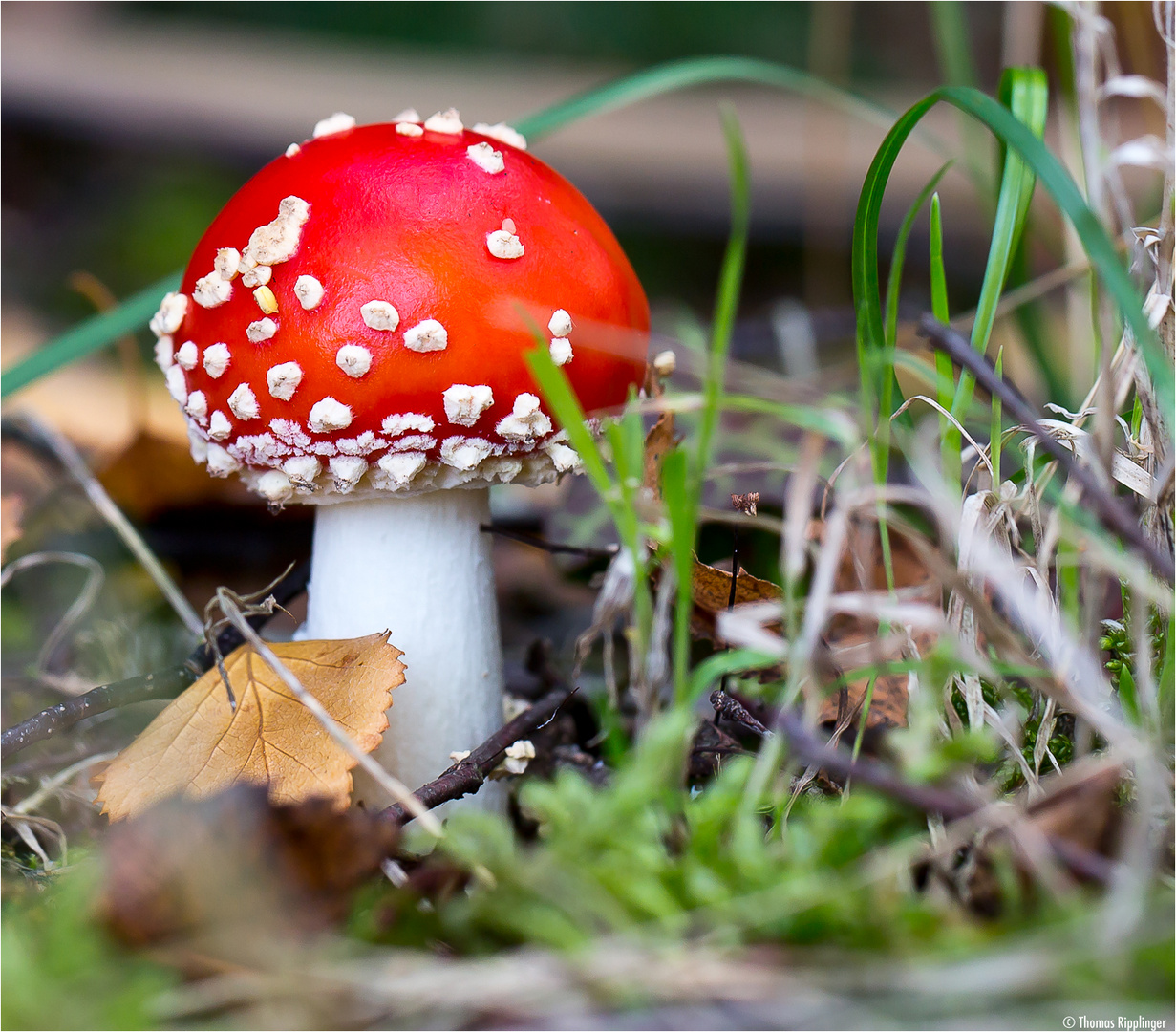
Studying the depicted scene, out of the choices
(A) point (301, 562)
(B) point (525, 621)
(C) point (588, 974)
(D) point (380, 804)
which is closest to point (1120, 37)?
(B) point (525, 621)

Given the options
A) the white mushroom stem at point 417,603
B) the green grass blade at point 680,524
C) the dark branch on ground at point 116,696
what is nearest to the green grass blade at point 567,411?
the green grass blade at point 680,524

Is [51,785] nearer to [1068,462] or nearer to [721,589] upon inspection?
[721,589]

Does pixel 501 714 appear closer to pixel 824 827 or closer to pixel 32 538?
pixel 824 827

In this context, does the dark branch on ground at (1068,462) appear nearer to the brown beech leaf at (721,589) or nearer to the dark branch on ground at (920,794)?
the dark branch on ground at (920,794)

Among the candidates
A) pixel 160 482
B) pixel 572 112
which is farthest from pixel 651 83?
pixel 160 482

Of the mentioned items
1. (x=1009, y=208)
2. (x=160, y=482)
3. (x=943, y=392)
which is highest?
(x=1009, y=208)

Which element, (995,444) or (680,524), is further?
(995,444)
